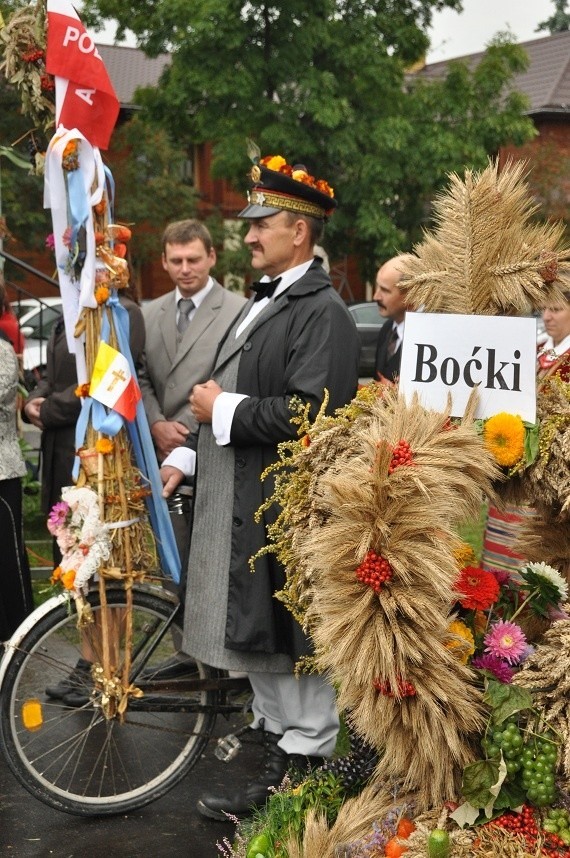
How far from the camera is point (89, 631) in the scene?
3793mm

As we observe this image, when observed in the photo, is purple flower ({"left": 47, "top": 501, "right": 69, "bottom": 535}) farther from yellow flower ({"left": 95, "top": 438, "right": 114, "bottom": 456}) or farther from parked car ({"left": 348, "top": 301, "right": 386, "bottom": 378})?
parked car ({"left": 348, "top": 301, "right": 386, "bottom": 378})

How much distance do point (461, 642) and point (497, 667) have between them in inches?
5.9

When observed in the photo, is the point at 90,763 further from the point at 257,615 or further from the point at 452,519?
the point at 452,519

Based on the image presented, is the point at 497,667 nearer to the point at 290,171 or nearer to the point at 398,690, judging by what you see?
the point at 398,690

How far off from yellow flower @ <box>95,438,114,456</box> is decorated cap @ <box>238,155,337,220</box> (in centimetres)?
88

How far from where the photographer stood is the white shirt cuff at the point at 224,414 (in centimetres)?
362

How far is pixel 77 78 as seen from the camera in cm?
362

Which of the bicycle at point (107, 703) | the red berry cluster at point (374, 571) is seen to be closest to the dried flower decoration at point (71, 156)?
the bicycle at point (107, 703)

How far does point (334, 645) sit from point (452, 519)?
38 cm

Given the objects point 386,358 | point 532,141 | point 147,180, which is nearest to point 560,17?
point 532,141

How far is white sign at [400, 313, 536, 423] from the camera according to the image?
8.63 feet

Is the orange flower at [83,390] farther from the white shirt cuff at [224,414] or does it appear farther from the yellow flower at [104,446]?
the white shirt cuff at [224,414]

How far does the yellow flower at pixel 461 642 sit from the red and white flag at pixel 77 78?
2062mm

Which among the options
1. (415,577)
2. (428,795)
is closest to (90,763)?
(428,795)
